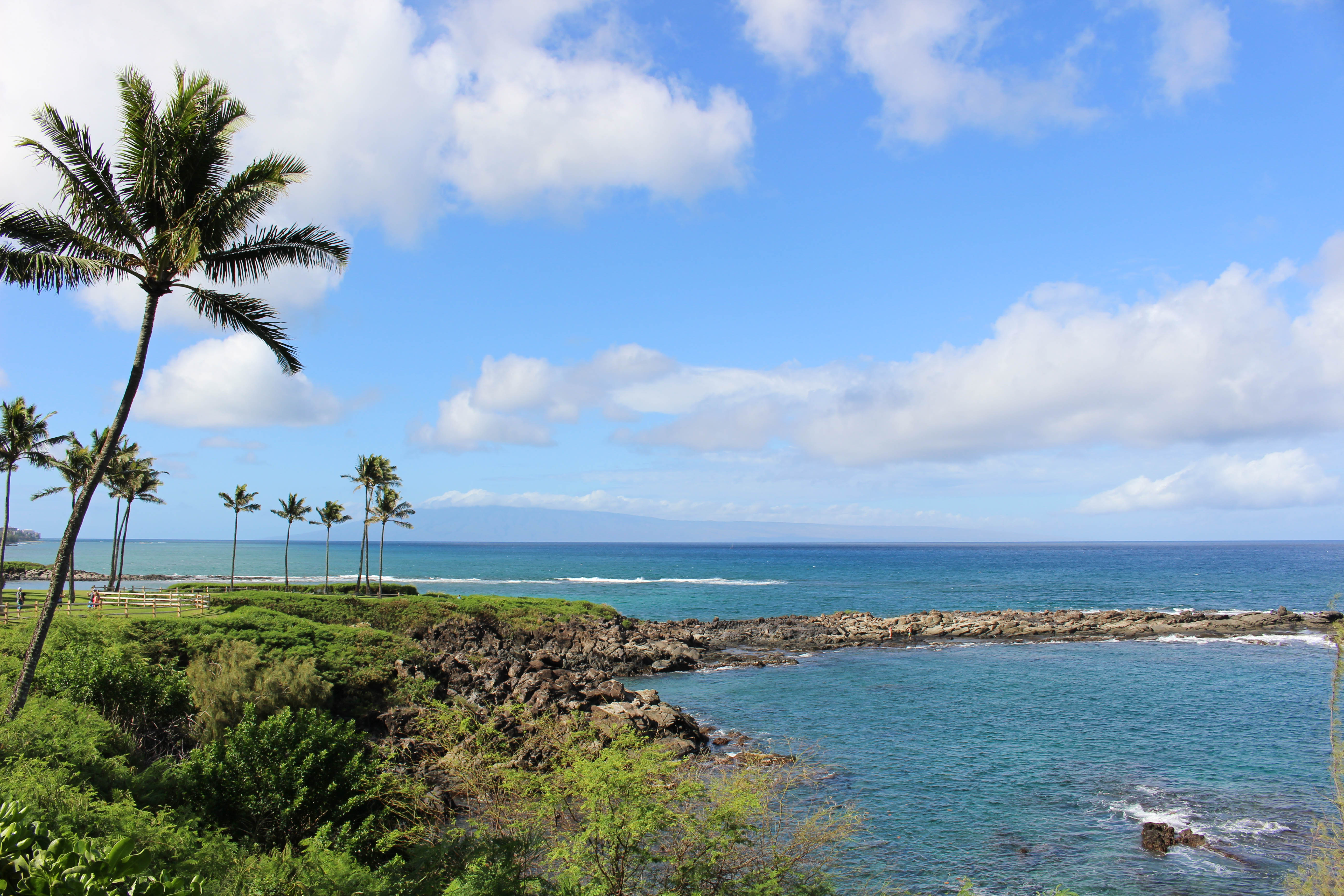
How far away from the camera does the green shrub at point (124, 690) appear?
18.5m

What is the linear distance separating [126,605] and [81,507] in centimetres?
2325

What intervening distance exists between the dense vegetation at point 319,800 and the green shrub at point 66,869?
0.02m

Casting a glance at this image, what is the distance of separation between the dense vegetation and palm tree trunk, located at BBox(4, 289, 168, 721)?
802 mm

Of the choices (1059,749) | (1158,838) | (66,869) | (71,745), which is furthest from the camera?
(1059,749)

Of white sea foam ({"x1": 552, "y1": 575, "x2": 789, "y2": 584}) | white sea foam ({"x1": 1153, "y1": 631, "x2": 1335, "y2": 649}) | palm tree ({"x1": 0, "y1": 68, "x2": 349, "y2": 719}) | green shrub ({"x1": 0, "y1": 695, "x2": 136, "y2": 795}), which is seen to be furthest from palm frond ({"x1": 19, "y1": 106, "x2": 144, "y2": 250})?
white sea foam ({"x1": 552, "y1": 575, "x2": 789, "y2": 584})

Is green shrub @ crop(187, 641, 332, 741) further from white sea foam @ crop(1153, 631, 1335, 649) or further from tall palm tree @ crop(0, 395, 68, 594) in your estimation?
white sea foam @ crop(1153, 631, 1335, 649)

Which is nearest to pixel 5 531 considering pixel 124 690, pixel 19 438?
pixel 19 438

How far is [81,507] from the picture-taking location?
14.2 m

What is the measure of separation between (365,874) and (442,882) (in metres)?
2.27

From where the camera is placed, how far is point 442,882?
11.5m

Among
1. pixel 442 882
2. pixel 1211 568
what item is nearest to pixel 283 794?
pixel 442 882

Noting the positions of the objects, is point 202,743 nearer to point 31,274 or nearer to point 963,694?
point 31,274

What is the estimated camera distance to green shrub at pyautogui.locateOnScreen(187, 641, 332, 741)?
18578 mm

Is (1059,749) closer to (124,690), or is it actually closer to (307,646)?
(307,646)
